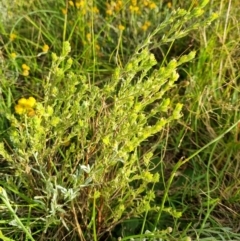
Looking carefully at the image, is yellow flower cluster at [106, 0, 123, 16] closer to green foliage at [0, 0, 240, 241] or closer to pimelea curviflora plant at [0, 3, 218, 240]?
green foliage at [0, 0, 240, 241]

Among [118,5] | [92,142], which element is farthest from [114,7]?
[92,142]

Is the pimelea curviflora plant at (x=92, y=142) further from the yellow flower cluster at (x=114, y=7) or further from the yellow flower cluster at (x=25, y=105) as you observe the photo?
the yellow flower cluster at (x=114, y=7)

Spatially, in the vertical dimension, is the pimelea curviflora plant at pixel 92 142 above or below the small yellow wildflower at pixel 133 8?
below

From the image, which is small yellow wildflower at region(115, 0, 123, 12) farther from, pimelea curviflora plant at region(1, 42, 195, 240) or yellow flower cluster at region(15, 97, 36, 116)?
yellow flower cluster at region(15, 97, 36, 116)

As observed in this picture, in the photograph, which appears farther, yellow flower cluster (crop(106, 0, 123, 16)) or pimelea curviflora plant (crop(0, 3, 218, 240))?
yellow flower cluster (crop(106, 0, 123, 16))

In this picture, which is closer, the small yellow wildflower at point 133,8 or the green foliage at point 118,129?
the green foliage at point 118,129

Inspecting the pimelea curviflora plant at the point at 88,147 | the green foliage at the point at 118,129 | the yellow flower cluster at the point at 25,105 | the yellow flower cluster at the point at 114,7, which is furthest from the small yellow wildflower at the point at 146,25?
the yellow flower cluster at the point at 25,105

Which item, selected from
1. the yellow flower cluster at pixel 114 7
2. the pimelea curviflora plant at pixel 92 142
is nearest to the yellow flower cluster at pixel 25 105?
the pimelea curviflora plant at pixel 92 142

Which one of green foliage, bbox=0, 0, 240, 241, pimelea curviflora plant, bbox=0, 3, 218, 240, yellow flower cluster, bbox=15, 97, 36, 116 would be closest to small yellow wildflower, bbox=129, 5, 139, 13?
green foliage, bbox=0, 0, 240, 241

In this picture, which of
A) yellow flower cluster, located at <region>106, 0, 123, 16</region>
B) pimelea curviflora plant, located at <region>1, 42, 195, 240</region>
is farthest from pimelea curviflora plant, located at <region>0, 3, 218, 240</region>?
yellow flower cluster, located at <region>106, 0, 123, 16</region>

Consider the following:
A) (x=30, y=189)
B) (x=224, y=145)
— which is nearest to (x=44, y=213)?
(x=30, y=189)

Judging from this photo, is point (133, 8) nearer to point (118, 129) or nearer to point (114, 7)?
point (114, 7)

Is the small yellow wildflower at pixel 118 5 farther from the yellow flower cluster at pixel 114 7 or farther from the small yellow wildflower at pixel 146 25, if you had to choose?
the small yellow wildflower at pixel 146 25

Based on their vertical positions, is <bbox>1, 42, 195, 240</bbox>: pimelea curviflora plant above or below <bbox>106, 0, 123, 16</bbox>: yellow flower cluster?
below
